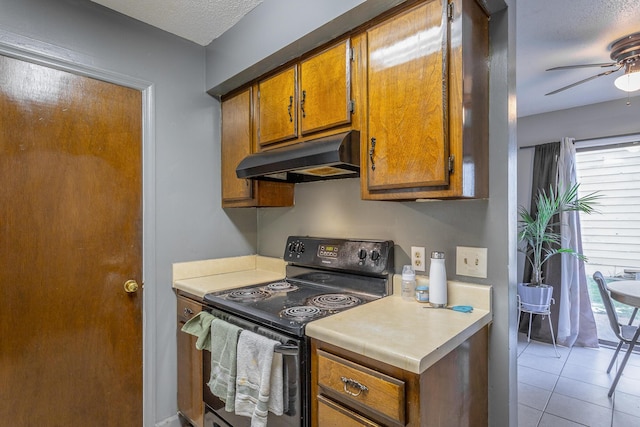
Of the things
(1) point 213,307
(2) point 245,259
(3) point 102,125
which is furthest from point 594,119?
(3) point 102,125

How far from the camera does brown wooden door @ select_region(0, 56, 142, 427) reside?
1.47 metres

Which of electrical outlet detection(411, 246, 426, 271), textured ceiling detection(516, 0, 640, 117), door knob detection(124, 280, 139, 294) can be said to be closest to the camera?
electrical outlet detection(411, 246, 426, 271)

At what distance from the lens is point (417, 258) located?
1545 millimetres

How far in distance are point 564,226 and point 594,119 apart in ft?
3.83

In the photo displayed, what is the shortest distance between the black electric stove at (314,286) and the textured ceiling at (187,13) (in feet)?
4.32

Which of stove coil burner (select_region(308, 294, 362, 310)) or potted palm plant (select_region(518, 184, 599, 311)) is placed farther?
potted palm plant (select_region(518, 184, 599, 311))

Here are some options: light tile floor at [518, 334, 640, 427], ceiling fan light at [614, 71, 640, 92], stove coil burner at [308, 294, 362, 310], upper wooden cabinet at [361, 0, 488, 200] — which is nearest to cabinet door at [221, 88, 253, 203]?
stove coil burner at [308, 294, 362, 310]

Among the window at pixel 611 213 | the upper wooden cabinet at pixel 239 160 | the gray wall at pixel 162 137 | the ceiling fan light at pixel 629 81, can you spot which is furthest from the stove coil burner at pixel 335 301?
the window at pixel 611 213

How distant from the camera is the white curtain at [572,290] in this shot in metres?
3.44

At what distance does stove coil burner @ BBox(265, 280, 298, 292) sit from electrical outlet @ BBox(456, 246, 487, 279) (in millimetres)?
857

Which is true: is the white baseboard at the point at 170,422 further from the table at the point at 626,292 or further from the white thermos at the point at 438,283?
the table at the point at 626,292

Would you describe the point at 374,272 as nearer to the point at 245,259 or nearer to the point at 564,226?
the point at 245,259

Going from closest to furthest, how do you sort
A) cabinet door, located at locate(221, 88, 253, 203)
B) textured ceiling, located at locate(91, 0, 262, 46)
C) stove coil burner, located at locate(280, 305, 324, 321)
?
stove coil burner, located at locate(280, 305, 324, 321) < textured ceiling, located at locate(91, 0, 262, 46) < cabinet door, located at locate(221, 88, 253, 203)

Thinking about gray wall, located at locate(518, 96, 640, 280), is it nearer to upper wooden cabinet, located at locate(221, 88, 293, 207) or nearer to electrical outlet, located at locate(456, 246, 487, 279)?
electrical outlet, located at locate(456, 246, 487, 279)
